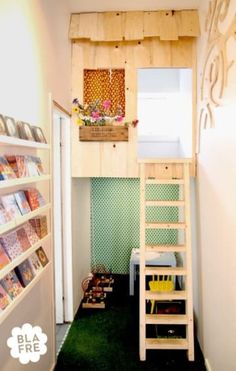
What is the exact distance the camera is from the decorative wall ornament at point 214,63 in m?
2.08

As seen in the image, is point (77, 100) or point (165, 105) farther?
point (165, 105)

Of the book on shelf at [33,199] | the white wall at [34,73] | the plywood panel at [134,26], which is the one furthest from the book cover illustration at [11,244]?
the plywood panel at [134,26]

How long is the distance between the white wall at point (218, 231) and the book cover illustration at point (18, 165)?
3.85 ft

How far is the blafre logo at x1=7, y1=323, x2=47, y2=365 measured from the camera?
1.75 metres

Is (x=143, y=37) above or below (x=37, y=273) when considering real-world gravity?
above

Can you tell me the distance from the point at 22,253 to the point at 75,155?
5.69 feet

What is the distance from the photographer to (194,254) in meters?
3.18

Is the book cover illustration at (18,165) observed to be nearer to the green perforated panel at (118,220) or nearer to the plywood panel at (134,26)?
the plywood panel at (134,26)

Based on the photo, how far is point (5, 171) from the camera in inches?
56.3

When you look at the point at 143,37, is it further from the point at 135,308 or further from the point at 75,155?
the point at 135,308

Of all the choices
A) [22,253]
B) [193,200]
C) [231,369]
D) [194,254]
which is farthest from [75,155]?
[231,369]

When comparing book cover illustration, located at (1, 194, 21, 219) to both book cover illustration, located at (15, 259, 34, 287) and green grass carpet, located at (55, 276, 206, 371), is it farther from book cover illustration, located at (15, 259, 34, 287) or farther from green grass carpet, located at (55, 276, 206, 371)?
green grass carpet, located at (55, 276, 206, 371)

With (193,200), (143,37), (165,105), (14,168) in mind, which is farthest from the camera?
(165,105)

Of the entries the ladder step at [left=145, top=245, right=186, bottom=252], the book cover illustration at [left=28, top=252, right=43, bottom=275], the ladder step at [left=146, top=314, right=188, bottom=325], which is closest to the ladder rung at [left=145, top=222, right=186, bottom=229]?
the ladder step at [left=145, top=245, right=186, bottom=252]
